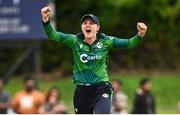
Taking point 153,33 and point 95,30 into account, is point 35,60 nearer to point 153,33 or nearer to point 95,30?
point 95,30

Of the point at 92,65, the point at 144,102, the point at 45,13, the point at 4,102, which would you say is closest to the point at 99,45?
the point at 92,65

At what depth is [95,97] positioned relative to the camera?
37.7ft

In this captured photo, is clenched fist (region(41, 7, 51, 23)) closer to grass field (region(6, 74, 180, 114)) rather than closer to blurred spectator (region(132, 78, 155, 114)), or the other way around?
blurred spectator (region(132, 78, 155, 114))

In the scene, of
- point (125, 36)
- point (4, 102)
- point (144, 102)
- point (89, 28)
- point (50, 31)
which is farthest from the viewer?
point (125, 36)

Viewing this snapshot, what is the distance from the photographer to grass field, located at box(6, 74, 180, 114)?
31.2 metres

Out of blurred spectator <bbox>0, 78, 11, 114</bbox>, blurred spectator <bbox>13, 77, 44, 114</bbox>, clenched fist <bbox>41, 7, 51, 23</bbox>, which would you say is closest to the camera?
clenched fist <bbox>41, 7, 51, 23</bbox>

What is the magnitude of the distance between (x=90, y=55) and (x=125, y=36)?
23.7 meters

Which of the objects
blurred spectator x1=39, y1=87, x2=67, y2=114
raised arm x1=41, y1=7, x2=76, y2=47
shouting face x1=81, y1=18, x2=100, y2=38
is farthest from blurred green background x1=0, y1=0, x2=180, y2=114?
shouting face x1=81, y1=18, x2=100, y2=38

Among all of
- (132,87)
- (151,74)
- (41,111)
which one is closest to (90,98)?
(41,111)

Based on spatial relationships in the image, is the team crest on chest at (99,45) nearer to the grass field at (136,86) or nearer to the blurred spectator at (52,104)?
the blurred spectator at (52,104)

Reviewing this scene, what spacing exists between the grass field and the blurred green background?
130mm

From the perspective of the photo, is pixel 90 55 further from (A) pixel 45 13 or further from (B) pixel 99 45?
(A) pixel 45 13

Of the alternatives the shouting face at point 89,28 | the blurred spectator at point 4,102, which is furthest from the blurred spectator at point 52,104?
the shouting face at point 89,28

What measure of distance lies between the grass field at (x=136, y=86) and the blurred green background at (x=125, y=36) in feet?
0.43
